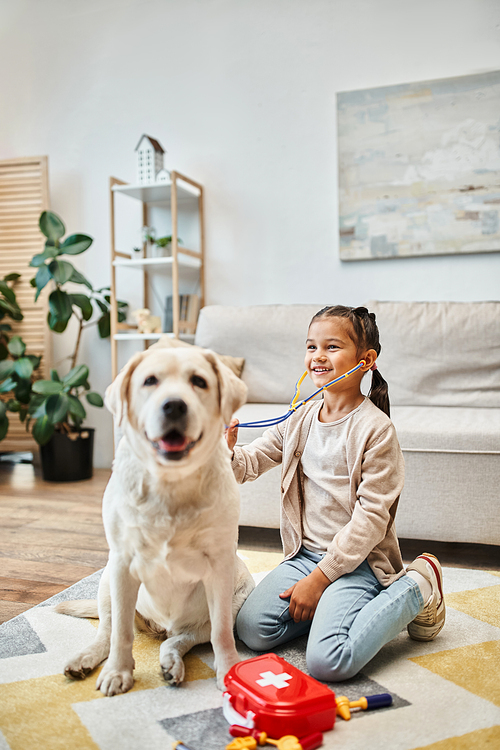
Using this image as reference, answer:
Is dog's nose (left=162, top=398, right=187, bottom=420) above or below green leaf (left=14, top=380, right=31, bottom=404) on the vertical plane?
above

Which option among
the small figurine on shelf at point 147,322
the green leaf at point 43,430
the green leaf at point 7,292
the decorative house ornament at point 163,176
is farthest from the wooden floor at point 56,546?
the decorative house ornament at point 163,176

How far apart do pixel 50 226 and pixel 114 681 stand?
289cm

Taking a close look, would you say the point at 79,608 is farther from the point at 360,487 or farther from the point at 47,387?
the point at 47,387

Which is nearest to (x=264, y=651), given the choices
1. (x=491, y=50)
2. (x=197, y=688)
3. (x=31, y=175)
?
(x=197, y=688)

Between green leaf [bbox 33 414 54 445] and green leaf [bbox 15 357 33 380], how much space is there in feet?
0.94

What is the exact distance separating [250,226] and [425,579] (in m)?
2.55

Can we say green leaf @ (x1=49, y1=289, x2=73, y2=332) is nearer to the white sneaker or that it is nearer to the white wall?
the white wall

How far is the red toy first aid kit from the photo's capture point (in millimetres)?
1015

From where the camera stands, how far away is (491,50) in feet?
9.95

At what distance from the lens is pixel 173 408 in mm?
1000

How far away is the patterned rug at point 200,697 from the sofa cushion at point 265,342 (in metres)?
1.46

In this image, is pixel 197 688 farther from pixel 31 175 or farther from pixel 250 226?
pixel 31 175

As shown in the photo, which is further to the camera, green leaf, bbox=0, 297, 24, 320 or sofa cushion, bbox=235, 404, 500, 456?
green leaf, bbox=0, 297, 24, 320

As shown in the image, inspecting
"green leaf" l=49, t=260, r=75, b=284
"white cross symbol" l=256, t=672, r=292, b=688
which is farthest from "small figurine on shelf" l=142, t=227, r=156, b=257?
"white cross symbol" l=256, t=672, r=292, b=688
